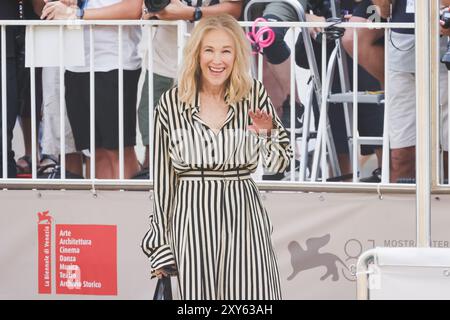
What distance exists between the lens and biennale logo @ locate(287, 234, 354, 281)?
22.4 feet

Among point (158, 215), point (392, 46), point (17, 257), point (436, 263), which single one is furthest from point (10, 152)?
point (436, 263)

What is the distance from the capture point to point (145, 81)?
716cm

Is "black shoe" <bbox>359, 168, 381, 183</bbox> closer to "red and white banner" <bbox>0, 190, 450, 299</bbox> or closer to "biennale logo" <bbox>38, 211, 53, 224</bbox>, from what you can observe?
"red and white banner" <bbox>0, 190, 450, 299</bbox>

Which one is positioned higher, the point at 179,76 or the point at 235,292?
the point at 179,76

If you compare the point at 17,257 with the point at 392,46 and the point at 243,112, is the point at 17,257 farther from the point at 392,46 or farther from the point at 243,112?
the point at 392,46

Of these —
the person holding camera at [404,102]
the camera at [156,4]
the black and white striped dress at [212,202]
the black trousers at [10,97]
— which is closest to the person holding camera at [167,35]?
the camera at [156,4]

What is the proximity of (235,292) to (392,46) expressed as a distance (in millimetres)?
1641

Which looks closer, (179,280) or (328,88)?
(179,280)

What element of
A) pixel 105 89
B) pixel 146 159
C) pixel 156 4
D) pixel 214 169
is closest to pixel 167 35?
pixel 156 4

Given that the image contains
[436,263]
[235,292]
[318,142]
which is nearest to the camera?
[436,263]

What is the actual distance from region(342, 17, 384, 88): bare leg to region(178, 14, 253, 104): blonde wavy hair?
827 millimetres

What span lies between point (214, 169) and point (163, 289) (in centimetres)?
85

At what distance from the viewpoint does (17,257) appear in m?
7.14

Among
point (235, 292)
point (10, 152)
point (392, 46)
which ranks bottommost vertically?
point (235, 292)
